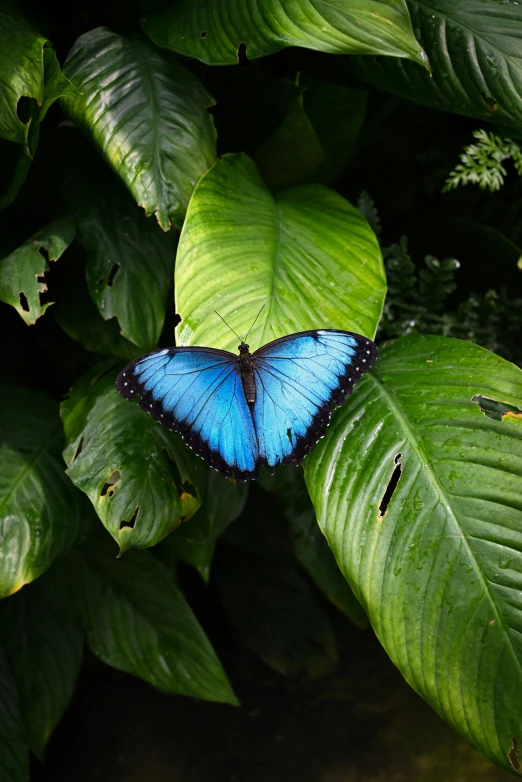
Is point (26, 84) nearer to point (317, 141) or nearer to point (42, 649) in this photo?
point (317, 141)

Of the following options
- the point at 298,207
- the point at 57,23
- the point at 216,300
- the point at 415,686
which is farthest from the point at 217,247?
the point at 57,23

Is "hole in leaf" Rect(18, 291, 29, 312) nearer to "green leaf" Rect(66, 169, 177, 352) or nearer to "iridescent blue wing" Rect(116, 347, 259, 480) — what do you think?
"green leaf" Rect(66, 169, 177, 352)

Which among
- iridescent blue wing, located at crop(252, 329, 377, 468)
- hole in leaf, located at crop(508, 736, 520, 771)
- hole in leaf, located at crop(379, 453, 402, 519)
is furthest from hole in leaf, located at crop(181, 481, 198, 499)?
hole in leaf, located at crop(508, 736, 520, 771)

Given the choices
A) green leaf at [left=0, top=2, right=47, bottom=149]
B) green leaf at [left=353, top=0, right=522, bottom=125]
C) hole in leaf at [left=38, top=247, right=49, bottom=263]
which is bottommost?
hole in leaf at [left=38, top=247, right=49, bottom=263]

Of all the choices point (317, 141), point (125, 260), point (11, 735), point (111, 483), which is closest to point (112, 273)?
point (125, 260)

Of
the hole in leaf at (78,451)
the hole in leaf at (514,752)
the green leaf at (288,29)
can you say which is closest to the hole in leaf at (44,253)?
the hole in leaf at (78,451)

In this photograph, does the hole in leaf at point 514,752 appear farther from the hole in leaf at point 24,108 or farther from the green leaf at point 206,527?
the hole in leaf at point 24,108
